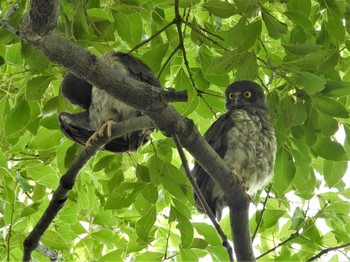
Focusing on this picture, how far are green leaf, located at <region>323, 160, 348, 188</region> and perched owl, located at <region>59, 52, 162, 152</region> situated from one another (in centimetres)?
113

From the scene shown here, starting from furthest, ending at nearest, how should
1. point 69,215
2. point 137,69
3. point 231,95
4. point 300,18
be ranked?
point 231,95, point 69,215, point 137,69, point 300,18

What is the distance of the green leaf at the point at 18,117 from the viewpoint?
3672 mm

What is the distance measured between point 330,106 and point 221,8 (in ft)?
2.58

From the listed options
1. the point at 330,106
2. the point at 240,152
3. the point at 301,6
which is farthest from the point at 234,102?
the point at 330,106

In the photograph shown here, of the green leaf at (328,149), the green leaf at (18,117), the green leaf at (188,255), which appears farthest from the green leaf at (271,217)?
the green leaf at (18,117)

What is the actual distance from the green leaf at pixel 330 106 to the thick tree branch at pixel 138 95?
845 millimetres

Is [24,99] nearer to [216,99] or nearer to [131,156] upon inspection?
[131,156]

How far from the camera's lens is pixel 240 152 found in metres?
4.34

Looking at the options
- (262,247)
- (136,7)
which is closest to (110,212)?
(262,247)

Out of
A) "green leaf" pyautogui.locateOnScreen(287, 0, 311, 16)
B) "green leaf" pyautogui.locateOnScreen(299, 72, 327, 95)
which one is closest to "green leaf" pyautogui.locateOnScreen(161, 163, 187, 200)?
"green leaf" pyautogui.locateOnScreen(299, 72, 327, 95)

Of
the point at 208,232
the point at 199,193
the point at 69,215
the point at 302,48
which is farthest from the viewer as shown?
the point at 69,215

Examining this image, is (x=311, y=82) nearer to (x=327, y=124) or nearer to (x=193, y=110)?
(x=327, y=124)

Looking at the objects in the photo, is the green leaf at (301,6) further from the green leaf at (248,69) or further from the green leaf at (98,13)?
the green leaf at (98,13)

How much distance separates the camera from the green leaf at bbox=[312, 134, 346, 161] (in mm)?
3645
